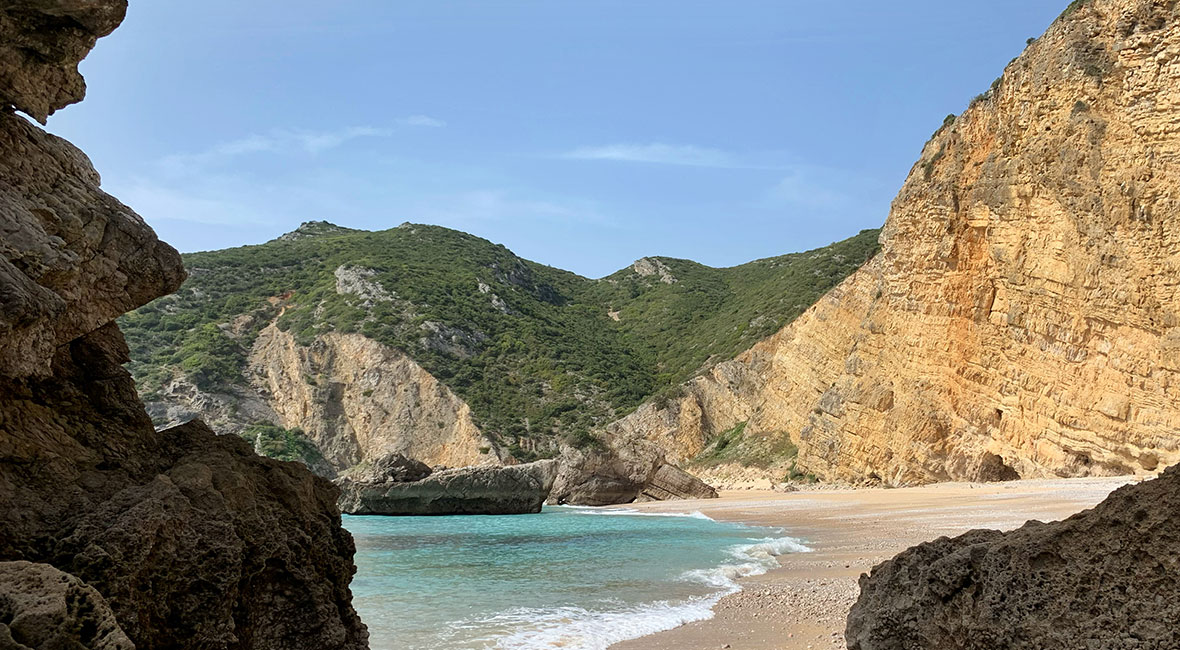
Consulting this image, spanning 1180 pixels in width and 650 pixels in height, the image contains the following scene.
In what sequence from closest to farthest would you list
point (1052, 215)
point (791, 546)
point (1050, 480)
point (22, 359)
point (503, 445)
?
point (22, 359)
point (791, 546)
point (1050, 480)
point (1052, 215)
point (503, 445)

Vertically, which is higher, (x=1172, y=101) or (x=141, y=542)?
(x=1172, y=101)

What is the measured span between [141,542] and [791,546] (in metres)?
13.2

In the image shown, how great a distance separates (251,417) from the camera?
53.7m

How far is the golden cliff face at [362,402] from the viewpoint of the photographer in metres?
50.9

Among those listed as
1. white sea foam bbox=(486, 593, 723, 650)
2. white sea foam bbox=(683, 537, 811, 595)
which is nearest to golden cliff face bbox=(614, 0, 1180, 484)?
white sea foam bbox=(683, 537, 811, 595)

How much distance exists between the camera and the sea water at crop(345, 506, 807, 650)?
8516mm

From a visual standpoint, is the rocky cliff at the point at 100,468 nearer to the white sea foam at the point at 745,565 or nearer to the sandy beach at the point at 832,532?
the sandy beach at the point at 832,532

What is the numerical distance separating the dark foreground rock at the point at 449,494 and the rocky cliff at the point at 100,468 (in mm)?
30143

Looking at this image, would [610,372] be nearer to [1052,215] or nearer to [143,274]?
[1052,215]

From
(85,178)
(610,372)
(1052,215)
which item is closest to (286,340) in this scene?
(610,372)

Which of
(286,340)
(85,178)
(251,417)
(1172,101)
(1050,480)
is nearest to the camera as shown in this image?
(85,178)

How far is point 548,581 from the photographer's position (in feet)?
41.6

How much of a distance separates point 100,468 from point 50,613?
5.90ft

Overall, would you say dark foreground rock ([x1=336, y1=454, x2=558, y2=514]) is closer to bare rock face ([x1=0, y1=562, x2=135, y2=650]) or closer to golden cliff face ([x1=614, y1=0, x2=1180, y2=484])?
golden cliff face ([x1=614, y1=0, x2=1180, y2=484])
